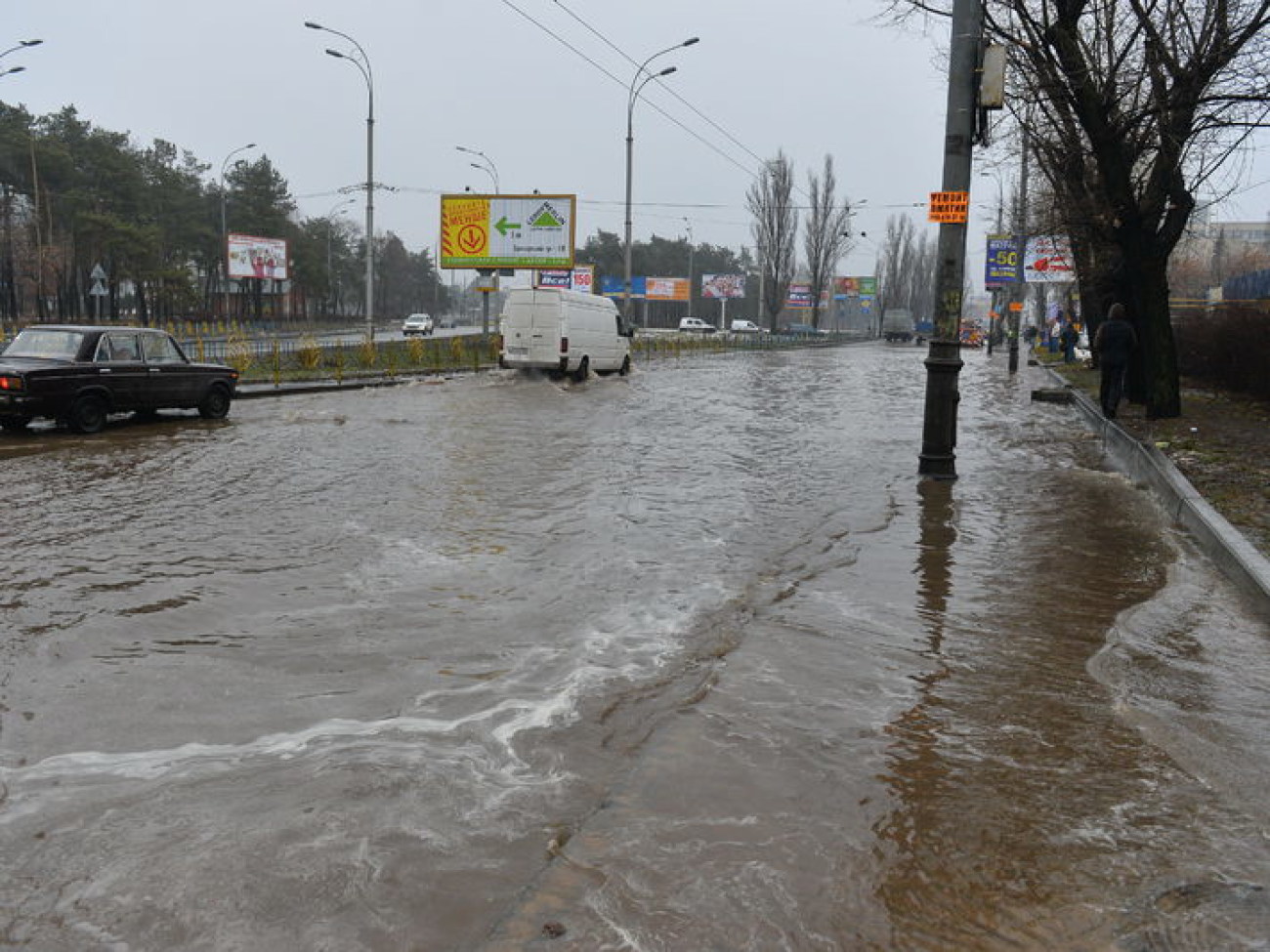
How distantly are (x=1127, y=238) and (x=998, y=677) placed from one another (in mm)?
12300

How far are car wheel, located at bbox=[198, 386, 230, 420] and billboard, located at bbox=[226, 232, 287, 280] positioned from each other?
47686mm

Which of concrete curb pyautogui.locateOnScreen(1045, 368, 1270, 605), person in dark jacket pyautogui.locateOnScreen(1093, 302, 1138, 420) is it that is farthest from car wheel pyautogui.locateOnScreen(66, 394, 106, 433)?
person in dark jacket pyautogui.locateOnScreen(1093, 302, 1138, 420)

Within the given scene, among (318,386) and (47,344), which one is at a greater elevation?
(47,344)

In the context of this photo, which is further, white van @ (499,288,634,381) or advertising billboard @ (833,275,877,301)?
advertising billboard @ (833,275,877,301)

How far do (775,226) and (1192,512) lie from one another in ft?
196

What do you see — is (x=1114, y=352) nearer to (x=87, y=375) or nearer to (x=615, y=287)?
(x=87, y=375)

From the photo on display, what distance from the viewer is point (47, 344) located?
13.3 m

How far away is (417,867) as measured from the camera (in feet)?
10.5

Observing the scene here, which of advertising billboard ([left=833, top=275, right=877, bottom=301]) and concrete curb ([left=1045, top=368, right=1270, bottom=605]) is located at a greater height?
advertising billboard ([left=833, top=275, right=877, bottom=301])

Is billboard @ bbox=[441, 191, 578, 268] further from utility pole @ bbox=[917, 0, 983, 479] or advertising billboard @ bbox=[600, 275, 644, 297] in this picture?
advertising billboard @ bbox=[600, 275, 644, 297]

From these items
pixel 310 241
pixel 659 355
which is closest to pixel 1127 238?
pixel 659 355

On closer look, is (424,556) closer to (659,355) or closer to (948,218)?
(948,218)

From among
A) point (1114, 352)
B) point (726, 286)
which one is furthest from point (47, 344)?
point (726, 286)

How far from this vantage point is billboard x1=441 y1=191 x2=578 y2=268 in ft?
129
